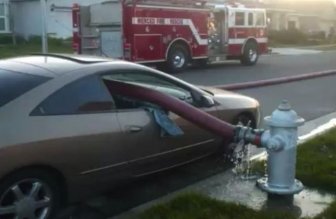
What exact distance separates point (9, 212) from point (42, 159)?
0.49 metres

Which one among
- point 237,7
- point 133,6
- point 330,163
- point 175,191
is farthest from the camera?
point 237,7

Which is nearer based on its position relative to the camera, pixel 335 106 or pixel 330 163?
pixel 330 163

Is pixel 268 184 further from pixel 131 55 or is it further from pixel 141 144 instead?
pixel 131 55

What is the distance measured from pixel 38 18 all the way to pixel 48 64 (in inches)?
1313

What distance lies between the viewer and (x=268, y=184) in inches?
212

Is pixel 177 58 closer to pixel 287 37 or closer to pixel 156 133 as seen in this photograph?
Result: pixel 156 133

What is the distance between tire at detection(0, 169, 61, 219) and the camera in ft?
14.4

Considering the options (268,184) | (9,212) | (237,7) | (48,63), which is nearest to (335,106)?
(268,184)

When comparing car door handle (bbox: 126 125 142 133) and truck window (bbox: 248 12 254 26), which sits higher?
truck window (bbox: 248 12 254 26)

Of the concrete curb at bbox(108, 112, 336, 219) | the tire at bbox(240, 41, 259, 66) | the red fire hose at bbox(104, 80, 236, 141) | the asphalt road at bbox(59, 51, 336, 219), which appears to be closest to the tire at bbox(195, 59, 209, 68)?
the asphalt road at bbox(59, 51, 336, 219)

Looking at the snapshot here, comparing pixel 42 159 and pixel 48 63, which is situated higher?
pixel 48 63

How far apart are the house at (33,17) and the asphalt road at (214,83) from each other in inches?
680

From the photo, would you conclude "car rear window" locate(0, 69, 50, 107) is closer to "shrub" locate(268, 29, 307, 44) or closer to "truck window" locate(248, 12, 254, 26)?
"truck window" locate(248, 12, 254, 26)

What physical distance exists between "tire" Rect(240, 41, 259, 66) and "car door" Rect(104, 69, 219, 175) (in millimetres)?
17511
